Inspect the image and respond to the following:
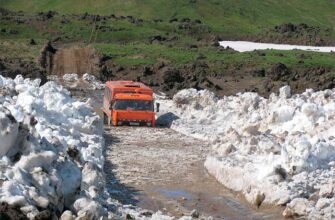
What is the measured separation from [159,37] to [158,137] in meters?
42.6

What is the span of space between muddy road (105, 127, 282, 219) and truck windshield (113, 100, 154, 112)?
6.48 feet

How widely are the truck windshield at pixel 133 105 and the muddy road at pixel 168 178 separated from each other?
6.48ft

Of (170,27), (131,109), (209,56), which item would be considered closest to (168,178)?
(131,109)

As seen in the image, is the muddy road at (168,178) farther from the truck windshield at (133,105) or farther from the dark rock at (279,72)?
the dark rock at (279,72)

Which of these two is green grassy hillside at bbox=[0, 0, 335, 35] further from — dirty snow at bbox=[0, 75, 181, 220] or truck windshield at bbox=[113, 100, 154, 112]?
dirty snow at bbox=[0, 75, 181, 220]

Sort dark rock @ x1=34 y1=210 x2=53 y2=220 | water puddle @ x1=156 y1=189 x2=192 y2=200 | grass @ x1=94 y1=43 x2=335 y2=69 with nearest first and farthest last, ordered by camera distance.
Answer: dark rock @ x1=34 y1=210 x2=53 y2=220, water puddle @ x1=156 y1=189 x2=192 y2=200, grass @ x1=94 y1=43 x2=335 y2=69

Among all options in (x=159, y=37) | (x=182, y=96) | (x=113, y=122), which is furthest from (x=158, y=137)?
(x=159, y=37)

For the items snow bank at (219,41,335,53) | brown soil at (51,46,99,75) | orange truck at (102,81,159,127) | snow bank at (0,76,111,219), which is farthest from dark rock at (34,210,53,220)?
snow bank at (219,41,335,53)

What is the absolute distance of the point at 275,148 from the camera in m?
27.2

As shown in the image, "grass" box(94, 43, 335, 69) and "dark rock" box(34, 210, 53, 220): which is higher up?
"dark rock" box(34, 210, 53, 220)

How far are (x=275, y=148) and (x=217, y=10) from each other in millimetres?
77309

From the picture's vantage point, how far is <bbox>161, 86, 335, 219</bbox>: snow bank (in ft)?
76.8

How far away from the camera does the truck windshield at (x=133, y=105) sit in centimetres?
3834

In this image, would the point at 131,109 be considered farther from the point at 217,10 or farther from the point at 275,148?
the point at 217,10
